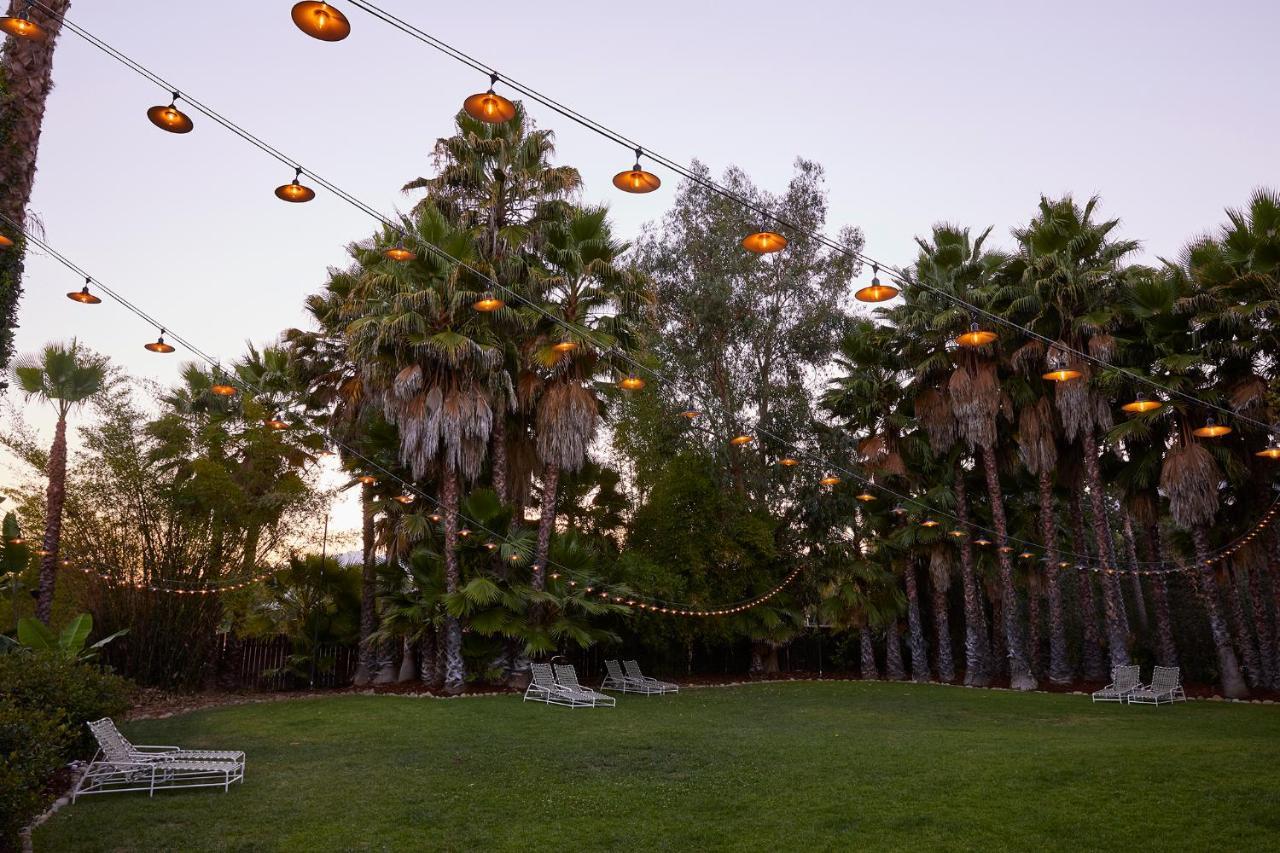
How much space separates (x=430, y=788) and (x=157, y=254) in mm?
12377

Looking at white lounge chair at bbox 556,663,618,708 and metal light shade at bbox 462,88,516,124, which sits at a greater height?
metal light shade at bbox 462,88,516,124

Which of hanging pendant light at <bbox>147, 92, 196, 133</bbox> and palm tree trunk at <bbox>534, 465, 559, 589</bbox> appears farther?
palm tree trunk at <bbox>534, 465, 559, 589</bbox>

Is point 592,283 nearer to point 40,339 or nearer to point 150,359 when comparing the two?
point 150,359

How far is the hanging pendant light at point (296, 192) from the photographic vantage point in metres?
7.18

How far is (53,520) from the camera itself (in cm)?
1566

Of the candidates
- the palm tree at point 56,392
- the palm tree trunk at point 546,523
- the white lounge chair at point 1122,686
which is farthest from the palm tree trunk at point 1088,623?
the palm tree at point 56,392

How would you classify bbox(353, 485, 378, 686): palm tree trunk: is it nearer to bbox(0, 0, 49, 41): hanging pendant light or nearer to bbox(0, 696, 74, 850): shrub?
bbox(0, 696, 74, 850): shrub

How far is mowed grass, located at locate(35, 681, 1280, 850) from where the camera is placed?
6.43 meters

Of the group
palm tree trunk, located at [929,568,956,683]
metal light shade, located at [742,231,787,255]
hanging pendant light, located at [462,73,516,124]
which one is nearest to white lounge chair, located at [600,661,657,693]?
palm tree trunk, located at [929,568,956,683]

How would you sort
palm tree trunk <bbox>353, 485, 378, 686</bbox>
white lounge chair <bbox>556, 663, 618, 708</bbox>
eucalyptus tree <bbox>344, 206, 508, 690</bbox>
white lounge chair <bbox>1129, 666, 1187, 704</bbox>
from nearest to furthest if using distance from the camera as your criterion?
white lounge chair <bbox>1129, 666, 1187, 704</bbox> → white lounge chair <bbox>556, 663, 618, 708</bbox> → eucalyptus tree <bbox>344, 206, 508, 690</bbox> → palm tree trunk <bbox>353, 485, 378, 686</bbox>

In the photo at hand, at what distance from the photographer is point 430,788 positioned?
26.9ft

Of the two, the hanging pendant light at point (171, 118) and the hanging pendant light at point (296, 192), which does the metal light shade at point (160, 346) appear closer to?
Result: the hanging pendant light at point (296, 192)

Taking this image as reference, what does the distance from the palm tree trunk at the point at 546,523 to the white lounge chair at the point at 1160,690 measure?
1217 cm

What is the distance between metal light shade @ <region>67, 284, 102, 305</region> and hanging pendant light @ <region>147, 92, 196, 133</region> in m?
3.97
